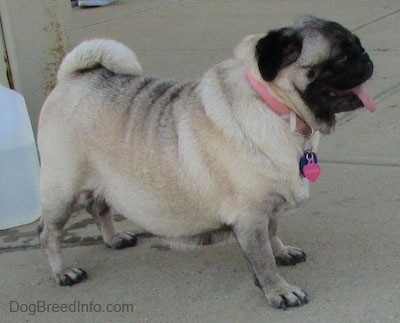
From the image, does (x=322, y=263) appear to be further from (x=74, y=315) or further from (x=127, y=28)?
(x=127, y=28)

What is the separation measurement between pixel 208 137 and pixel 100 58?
0.91 metres

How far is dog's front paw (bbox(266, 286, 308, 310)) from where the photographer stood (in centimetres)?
369

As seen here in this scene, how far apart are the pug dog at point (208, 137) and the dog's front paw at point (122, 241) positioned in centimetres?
35

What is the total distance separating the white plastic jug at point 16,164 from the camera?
4.86 meters

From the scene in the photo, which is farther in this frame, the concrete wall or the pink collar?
the concrete wall

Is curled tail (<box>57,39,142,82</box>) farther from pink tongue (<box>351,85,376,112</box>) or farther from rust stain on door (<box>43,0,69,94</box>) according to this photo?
pink tongue (<box>351,85,376,112</box>)

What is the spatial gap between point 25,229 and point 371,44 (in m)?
4.65

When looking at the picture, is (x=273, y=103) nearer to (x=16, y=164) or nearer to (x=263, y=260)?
(x=263, y=260)

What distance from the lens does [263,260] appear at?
3684 mm

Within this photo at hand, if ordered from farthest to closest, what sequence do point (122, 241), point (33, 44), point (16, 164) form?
1. point (33, 44)
2. point (16, 164)
3. point (122, 241)

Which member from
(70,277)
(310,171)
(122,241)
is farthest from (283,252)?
(70,277)

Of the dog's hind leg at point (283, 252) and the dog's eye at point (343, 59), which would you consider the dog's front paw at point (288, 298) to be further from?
the dog's eye at point (343, 59)

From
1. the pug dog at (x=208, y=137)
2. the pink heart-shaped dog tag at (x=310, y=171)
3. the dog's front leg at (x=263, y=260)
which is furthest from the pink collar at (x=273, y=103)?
the dog's front leg at (x=263, y=260)
